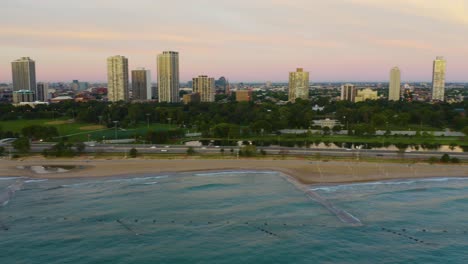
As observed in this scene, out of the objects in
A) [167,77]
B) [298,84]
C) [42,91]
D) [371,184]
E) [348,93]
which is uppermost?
[167,77]

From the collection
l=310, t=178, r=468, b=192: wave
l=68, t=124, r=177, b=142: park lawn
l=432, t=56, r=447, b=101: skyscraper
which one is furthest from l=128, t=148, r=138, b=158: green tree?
l=432, t=56, r=447, b=101: skyscraper

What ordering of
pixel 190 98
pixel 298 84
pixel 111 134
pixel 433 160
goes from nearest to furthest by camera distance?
1. pixel 433 160
2. pixel 111 134
3. pixel 190 98
4. pixel 298 84

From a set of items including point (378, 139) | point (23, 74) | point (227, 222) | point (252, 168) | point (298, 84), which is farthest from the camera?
point (298, 84)

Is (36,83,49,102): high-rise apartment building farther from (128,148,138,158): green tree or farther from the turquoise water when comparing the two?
the turquoise water

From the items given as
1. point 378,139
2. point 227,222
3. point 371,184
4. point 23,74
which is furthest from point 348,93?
point 227,222

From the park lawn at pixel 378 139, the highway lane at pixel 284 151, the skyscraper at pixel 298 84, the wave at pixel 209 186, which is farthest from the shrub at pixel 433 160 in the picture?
the skyscraper at pixel 298 84

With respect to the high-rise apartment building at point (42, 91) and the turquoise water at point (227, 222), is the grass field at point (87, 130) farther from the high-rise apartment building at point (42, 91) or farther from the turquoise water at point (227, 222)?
the high-rise apartment building at point (42, 91)

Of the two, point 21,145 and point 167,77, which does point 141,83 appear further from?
point 21,145
